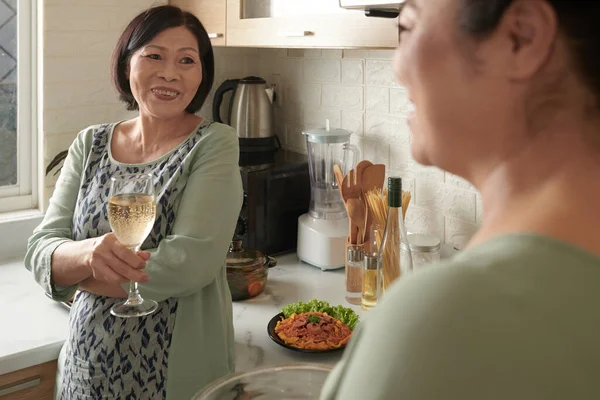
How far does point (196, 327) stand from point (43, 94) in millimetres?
→ 1158

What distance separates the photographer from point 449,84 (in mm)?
433

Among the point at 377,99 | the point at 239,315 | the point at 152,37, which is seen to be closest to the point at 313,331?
the point at 239,315

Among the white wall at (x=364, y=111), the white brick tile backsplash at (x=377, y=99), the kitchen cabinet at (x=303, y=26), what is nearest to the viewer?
the kitchen cabinet at (x=303, y=26)

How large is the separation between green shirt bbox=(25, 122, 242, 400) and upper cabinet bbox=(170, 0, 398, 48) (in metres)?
0.40

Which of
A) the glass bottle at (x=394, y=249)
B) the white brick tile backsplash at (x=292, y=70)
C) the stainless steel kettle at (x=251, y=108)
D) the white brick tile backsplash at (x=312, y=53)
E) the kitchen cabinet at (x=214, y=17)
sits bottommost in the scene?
the glass bottle at (x=394, y=249)

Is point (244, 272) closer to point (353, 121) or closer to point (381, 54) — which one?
point (353, 121)

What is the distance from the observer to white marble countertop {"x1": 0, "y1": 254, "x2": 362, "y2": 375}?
162 centimetres

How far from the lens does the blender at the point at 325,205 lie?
2164mm

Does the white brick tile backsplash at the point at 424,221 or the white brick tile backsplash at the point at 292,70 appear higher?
the white brick tile backsplash at the point at 292,70

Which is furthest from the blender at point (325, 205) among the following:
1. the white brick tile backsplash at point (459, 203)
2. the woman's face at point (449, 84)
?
the woman's face at point (449, 84)

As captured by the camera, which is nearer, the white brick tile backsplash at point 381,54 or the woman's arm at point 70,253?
the woman's arm at point 70,253

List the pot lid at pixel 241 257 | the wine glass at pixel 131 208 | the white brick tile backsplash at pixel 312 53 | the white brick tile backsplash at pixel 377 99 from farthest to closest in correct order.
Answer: the white brick tile backsplash at pixel 312 53
the white brick tile backsplash at pixel 377 99
the pot lid at pixel 241 257
the wine glass at pixel 131 208

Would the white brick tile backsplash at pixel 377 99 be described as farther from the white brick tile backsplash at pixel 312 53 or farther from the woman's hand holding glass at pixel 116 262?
the woman's hand holding glass at pixel 116 262

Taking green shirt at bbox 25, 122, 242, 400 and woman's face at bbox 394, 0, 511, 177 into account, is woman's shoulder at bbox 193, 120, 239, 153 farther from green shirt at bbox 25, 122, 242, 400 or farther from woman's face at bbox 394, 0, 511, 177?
woman's face at bbox 394, 0, 511, 177
